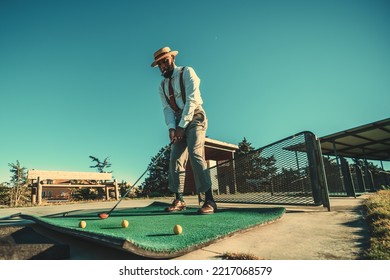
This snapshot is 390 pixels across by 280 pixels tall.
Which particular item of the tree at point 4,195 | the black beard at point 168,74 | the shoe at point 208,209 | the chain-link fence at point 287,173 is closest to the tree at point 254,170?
the chain-link fence at point 287,173

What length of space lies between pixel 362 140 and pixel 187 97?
11.9 meters

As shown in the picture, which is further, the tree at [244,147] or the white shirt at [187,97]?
the tree at [244,147]

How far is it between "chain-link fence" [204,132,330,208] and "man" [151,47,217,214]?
1.37 meters

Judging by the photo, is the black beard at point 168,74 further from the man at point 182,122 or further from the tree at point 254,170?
the tree at point 254,170

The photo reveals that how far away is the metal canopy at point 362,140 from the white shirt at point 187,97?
27.7 feet

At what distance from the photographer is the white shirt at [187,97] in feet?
10.7

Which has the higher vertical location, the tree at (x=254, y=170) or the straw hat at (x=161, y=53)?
the straw hat at (x=161, y=53)

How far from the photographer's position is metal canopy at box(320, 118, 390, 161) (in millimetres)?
9367

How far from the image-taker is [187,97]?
3.38 m

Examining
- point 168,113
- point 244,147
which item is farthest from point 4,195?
point 244,147

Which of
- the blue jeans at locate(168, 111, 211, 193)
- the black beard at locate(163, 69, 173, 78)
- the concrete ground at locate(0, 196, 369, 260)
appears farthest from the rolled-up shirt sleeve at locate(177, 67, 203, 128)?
the concrete ground at locate(0, 196, 369, 260)

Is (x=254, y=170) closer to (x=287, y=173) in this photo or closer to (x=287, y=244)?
(x=287, y=173)

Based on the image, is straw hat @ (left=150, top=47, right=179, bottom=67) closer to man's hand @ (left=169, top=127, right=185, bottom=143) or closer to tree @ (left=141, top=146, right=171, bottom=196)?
man's hand @ (left=169, top=127, right=185, bottom=143)
